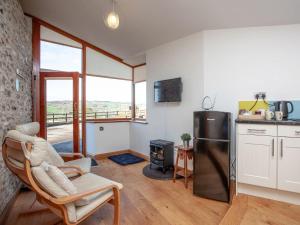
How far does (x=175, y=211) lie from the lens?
7.13 feet

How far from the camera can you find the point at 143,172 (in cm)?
344

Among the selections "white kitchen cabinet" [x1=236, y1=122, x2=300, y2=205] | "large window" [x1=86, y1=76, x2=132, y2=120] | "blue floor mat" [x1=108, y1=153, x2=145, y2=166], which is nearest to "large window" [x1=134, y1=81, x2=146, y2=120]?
"large window" [x1=86, y1=76, x2=132, y2=120]

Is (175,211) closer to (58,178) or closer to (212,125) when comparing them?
(212,125)

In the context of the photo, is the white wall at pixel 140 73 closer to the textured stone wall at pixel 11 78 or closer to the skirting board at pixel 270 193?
the textured stone wall at pixel 11 78

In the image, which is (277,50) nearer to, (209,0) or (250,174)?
(209,0)

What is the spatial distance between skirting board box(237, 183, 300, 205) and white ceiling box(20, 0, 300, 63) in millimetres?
2229

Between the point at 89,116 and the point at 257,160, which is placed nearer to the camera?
the point at 257,160

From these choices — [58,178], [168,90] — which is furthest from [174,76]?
[58,178]

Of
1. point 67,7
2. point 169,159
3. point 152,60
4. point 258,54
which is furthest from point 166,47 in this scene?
point 169,159

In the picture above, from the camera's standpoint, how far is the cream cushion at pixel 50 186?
1.39 metres

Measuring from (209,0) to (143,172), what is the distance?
2.96m

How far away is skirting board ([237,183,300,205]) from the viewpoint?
2170mm

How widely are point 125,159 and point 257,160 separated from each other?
2795mm

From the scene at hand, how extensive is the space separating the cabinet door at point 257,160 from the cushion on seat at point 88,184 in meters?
1.60
